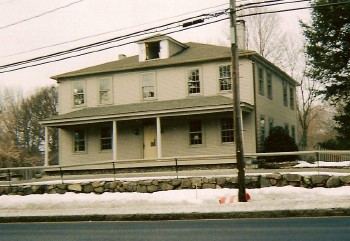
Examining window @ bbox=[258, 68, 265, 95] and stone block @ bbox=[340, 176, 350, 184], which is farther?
window @ bbox=[258, 68, 265, 95]

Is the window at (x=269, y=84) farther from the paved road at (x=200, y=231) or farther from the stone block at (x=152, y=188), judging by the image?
the paved road at (x=200, y=231)

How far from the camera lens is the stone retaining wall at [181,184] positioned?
53.9 feet

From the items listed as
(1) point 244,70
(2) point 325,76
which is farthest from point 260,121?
(2) point 325,76

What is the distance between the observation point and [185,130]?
85.9ft

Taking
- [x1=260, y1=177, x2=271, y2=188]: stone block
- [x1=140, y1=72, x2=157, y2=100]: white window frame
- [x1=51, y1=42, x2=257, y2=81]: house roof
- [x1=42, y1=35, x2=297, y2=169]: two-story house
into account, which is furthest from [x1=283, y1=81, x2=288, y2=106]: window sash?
[x1=260, y1=177, x2=271, y2=188]: stone block

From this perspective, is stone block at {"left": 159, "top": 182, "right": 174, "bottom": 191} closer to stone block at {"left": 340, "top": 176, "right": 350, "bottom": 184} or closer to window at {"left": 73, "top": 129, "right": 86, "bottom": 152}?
stone block at {"left": 340, "top": 176, "right": 350, "bottom": 184}

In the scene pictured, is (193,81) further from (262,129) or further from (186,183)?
(186,183)

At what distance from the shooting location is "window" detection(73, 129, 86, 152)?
94.8 feet

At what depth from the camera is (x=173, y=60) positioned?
26844 millimetres

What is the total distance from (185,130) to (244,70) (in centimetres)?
486

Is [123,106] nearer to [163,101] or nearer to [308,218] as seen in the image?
[163,101]

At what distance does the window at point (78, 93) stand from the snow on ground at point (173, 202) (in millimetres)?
10815

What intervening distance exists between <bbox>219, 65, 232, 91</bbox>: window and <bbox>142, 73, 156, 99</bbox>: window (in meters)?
4.32

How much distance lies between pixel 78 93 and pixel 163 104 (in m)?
6.78
